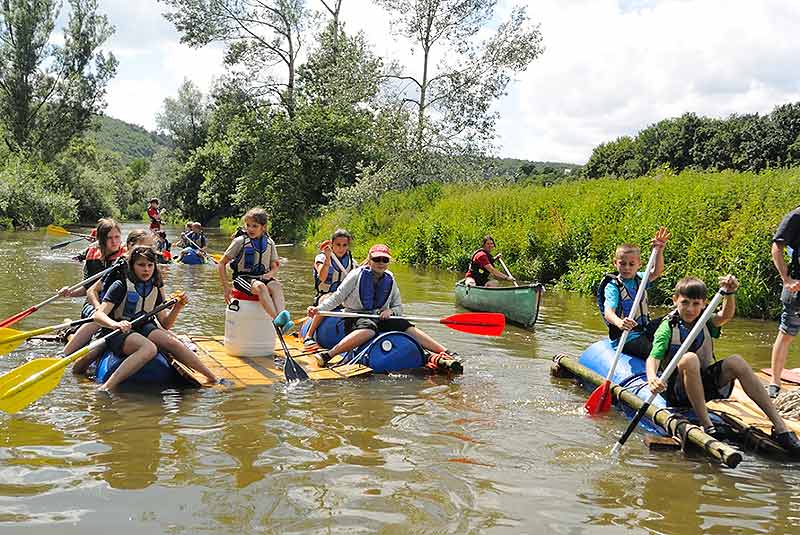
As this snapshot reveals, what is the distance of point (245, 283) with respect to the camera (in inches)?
266

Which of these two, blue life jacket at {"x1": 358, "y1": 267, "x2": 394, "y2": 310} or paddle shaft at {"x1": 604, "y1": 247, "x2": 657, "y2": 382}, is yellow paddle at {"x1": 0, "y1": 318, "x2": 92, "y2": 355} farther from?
paddle shaft at {"x1": 604, "y1": 247, "x2": 657, "y2": 382}

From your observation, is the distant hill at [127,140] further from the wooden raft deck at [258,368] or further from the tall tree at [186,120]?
the wooden raft deck at [258,368]

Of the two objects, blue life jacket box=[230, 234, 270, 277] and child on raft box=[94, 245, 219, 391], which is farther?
blue life jacket box=[230, 234, 270, 277]

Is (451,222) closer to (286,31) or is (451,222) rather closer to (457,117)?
(457,117)

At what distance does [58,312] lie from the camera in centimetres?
966

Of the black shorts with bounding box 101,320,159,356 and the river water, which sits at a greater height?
the black shorts with bounding box 101,320,159,356

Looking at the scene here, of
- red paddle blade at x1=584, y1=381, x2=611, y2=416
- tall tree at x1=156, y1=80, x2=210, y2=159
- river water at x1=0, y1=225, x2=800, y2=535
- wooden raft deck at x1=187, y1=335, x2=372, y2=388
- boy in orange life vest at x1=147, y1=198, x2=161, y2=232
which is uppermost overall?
tall tree at x1=156, y1=80, x2=210, y2=159

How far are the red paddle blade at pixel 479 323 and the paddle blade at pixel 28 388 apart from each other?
3.25 metres

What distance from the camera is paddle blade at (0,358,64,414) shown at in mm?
4750

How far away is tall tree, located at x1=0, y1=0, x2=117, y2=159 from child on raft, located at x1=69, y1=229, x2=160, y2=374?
110ft

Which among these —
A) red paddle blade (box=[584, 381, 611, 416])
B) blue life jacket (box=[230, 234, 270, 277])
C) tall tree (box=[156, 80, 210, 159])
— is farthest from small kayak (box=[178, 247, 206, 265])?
tall tree (box=[156, 80, 210, 159])

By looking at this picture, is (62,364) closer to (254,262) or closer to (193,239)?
(254,262)

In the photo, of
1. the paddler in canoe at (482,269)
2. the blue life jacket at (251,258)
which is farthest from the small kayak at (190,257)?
the blue life jacket at (251,258)

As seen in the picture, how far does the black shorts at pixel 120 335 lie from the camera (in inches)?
224
